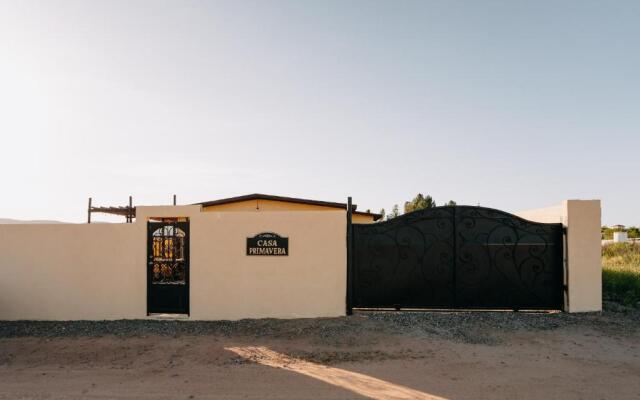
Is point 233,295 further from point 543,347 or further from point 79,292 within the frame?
point 543,347

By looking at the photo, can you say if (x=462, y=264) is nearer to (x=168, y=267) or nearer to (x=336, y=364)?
(x=336, y=364)

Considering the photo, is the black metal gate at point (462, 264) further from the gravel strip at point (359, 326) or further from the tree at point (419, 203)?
the tree at point (419, 203)

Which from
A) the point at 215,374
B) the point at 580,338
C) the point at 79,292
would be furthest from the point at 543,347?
the point at 79,292

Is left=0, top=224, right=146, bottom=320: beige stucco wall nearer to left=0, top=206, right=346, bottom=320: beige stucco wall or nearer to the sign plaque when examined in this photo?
left=0, top=206, right=346, bottom=320: beige stucco wall

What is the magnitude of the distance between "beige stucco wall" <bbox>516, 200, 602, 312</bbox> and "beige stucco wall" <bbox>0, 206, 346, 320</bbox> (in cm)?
467

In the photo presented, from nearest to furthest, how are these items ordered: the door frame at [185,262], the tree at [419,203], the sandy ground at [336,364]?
the sandy ground at [336,364] < the door frame at [185,262] < the tree at [419,203]

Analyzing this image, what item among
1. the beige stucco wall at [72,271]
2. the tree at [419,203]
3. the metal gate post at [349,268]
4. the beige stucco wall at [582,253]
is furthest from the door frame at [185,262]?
the tree at [419,203]

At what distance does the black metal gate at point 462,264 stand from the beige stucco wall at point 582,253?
0.19 meters

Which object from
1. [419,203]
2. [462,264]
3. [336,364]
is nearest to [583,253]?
[462,264]

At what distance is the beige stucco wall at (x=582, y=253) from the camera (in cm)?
851

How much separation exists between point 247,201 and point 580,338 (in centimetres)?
1173

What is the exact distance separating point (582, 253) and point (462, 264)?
2.43m

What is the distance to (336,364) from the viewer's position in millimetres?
5906

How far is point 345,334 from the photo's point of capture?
7.35 m
